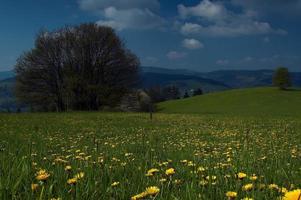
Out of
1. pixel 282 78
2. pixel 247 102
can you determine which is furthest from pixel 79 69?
pixel 282 78

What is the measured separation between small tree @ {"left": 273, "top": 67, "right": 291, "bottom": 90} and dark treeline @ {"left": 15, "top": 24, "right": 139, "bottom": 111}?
202 ft

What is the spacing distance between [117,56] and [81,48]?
558 centimetres

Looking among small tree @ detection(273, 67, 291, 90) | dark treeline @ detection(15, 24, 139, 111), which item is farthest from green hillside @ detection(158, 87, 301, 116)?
dark treeline @ detection(15, 24, 139, 111)

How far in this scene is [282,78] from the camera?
11206cm

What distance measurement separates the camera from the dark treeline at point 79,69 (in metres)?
60.2

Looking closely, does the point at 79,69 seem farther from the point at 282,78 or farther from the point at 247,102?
the point at 282,78

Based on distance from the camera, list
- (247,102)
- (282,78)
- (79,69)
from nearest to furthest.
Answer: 1. (79,69)
2. (247,102)
3. (282,78)

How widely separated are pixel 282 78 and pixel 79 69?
66.6 metres

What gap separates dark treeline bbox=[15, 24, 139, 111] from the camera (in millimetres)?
60188

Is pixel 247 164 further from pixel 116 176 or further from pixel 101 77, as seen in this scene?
pixel 101 77

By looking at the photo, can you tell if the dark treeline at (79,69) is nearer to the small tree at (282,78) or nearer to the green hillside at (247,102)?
the green hillside at (247,102)

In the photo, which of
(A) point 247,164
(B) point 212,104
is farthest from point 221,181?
(B) point 212,104

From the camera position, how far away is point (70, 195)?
101 inches

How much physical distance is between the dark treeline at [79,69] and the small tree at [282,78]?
202 feet
